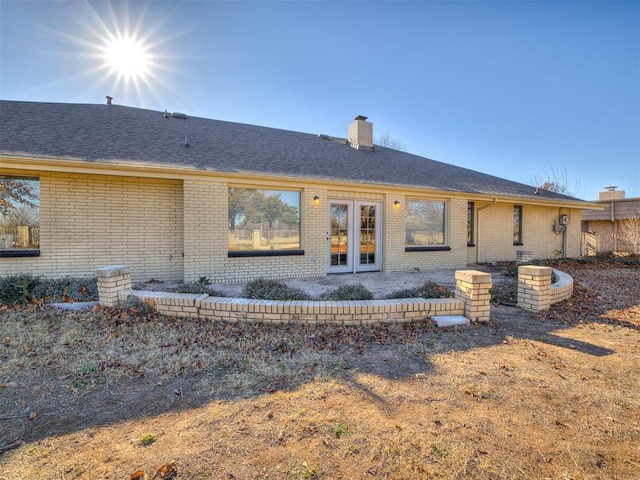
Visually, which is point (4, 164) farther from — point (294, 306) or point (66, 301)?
point (294, 306)

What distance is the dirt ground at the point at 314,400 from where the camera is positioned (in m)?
1.80

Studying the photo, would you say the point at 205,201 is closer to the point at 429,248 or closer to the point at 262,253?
the point at 262,253

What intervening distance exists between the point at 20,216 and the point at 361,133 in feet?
34.4

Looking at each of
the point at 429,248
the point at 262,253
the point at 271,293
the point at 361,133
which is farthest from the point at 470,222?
the point at 271,293

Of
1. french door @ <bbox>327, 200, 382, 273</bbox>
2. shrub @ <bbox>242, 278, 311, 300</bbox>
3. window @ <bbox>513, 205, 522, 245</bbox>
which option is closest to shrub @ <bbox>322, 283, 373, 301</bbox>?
shrub @ <bbox>242, 278, 311, 300</bbox>

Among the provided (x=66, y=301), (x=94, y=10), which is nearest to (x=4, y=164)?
(x=66, y=301)

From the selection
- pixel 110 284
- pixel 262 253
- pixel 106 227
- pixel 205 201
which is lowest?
pixel 110 284

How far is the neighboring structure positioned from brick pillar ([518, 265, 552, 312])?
13.2 m

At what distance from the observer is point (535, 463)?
1.78 m

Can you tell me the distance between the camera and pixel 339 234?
8273mm

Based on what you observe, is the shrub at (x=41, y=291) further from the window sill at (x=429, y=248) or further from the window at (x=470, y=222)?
the window at (x=470, y=222)

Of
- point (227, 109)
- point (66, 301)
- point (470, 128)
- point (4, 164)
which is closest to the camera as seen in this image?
point (66, 301)

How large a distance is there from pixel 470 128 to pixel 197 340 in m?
17.6

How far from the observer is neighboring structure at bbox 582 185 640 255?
560 inches
